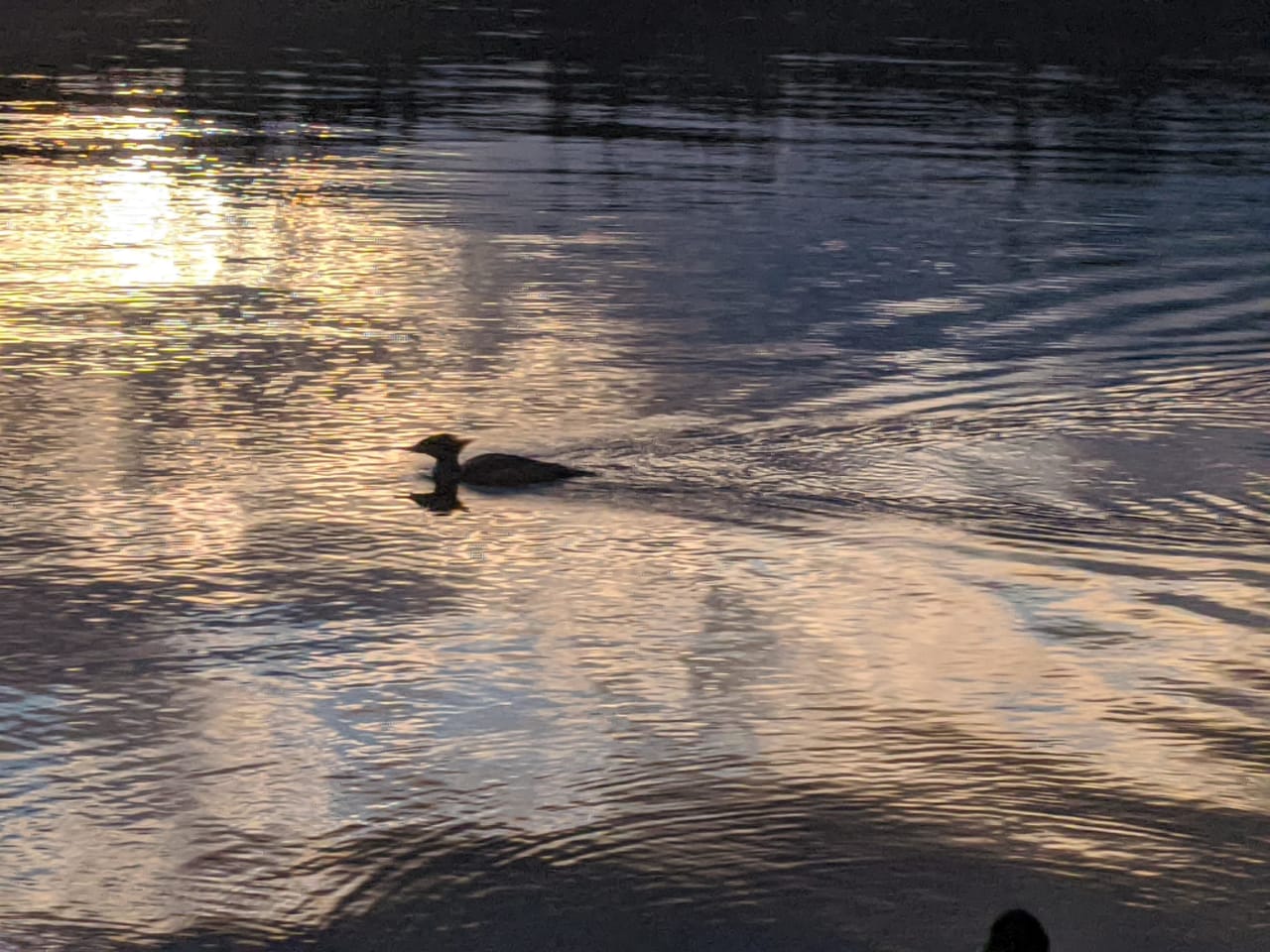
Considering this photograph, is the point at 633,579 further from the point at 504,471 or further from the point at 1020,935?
the point at 1020,935

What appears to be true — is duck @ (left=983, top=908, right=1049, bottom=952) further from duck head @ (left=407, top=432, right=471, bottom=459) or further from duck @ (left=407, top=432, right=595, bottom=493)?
duck head @ (left=407, top=432, right=471, bottom=459)

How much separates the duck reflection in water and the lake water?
11 centimetres

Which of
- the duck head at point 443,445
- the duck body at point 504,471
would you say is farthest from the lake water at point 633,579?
the duck head at point 443,445

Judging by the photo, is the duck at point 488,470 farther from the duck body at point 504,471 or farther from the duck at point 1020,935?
the duck at point 1020,935

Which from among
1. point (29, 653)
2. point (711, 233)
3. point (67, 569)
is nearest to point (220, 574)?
point (67, 569)

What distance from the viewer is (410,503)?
1070cm

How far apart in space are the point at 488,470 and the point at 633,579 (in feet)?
5.57

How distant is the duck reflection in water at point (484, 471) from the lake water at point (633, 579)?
0.36 ft

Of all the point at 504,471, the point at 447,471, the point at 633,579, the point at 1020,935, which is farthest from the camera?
the point at 447,471

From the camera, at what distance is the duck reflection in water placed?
10.9 meters

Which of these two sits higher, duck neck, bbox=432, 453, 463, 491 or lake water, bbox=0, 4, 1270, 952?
duck neck, bbox=432, 453, 463, 491

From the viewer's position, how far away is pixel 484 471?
1095cm

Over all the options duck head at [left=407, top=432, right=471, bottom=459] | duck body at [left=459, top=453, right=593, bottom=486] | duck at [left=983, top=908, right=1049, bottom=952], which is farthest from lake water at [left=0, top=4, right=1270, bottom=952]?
duck at [left=983, top=908, right=1049, bottom=952]

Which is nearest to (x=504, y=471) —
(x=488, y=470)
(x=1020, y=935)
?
(x=488, y=470)
